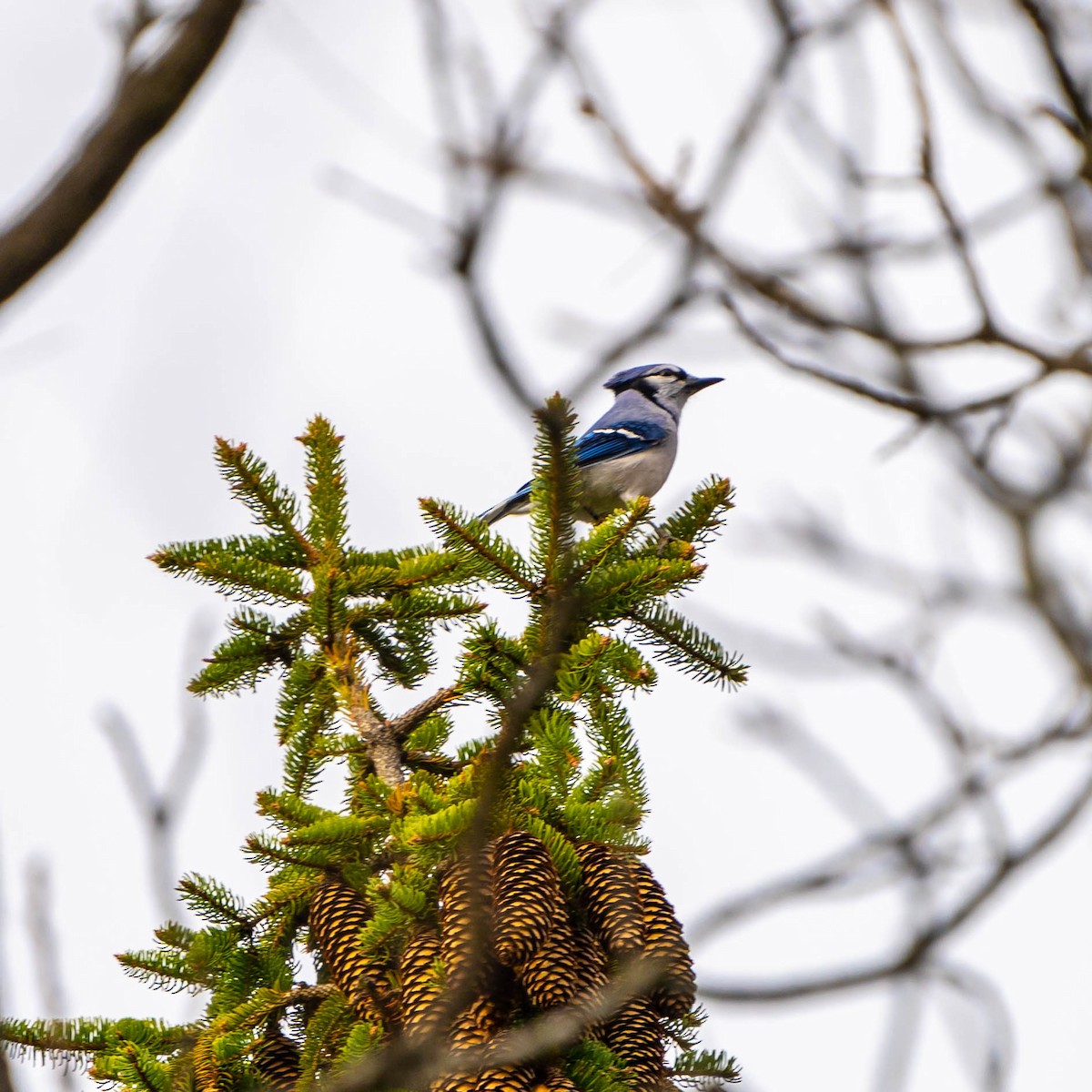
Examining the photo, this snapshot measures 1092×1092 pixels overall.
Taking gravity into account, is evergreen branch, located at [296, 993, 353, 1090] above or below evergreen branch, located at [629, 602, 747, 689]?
below

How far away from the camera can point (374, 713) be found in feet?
10.5

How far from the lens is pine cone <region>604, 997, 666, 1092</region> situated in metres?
2.50

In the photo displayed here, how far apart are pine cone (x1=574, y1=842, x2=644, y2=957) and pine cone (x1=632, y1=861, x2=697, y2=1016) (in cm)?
3

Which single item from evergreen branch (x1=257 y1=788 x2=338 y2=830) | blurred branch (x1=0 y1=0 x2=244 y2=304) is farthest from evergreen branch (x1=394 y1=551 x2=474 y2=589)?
blurred branch (x1=0 y1=0 x2=244 y2=304)

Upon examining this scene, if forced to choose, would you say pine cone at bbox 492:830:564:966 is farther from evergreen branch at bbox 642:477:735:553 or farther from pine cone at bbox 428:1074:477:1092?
evergreen branch at bbox 642:477:735:553

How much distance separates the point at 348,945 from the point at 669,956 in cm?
64

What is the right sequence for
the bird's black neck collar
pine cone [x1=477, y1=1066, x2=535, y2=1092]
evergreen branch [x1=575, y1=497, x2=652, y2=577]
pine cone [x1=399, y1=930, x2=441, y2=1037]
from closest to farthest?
pine cone [x1=477, y1=1066, x2=535, y2=1092]
pine cone [x1=399, y1=930, x2=441, y2=1037]
evergreen branch [x1=575, y1=497, x2=652, y2=577]
the bird's black neck collar

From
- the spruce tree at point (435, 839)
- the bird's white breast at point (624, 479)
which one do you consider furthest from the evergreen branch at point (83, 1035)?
the bird's white breast at point (624, 479)

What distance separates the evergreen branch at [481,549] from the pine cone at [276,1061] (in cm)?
112

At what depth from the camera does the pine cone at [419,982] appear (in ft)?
7.91

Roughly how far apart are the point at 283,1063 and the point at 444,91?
1.87 metres

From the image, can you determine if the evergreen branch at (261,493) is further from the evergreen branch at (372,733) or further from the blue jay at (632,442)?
the blue jay at (632,442)

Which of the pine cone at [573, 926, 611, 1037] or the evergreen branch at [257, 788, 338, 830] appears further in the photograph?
the evergreen branch at [257, 788, 338, 830]

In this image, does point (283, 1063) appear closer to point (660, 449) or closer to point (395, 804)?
point (395, 804)
